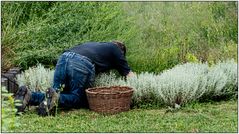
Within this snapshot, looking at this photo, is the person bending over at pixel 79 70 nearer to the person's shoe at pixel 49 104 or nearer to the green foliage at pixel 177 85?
the person's shoe at pixel 49 104

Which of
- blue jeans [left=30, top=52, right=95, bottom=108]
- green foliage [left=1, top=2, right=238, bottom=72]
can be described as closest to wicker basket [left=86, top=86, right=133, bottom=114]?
blue jeans [left=30, top=52, right=95, bottom=108]

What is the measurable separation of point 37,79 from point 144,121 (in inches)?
82.5

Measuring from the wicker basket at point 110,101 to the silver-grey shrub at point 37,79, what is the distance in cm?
92

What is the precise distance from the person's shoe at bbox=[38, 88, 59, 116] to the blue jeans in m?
0.22

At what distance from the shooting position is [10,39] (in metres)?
8.55

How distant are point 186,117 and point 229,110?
81 centimetres

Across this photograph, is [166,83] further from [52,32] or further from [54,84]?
[52,32]

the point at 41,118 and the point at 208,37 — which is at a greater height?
the point at 208,37

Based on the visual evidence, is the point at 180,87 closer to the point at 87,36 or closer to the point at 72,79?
the point at 72,79

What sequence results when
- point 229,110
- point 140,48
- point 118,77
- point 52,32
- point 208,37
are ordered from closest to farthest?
point 229,110, point 118,77, point 52,32, point 140,48, point 208,37

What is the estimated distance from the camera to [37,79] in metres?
8.05

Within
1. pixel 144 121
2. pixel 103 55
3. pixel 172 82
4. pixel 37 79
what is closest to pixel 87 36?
pixel 37 79

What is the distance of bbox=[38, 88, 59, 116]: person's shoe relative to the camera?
7020mm

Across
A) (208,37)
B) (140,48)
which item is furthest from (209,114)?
(208,37)
